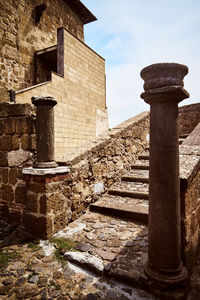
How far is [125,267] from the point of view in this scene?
2.01 meters

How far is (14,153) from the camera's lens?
305 centimetres

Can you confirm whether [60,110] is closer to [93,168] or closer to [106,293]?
[93,168]

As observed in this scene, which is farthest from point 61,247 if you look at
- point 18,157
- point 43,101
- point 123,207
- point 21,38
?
point 21,38

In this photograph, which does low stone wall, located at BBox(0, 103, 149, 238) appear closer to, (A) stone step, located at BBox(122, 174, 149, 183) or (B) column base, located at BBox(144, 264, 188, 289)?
(A) stone step, located at BBox(122, 174, 149, 183)

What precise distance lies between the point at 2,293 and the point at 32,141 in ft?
6.09

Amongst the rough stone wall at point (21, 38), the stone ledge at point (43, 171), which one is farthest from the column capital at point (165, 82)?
the rough stone wall at point (21, 38)

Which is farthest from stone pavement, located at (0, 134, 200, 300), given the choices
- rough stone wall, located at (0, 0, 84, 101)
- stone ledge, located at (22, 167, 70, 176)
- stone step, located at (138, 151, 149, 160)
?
rough stone wall, located at (0, 0, 84, 101)

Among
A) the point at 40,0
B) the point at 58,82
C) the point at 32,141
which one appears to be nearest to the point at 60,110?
the point at 58,82

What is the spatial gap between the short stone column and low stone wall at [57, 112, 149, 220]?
1651 millimetres

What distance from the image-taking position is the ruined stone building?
6.84 metres

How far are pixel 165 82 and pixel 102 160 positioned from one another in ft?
7.80

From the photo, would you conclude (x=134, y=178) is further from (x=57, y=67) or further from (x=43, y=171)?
(x=57, y=67)

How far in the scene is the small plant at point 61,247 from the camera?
2240 mm

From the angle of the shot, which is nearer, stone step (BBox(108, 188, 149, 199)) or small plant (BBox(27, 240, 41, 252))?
small plant (BBox(27, 240, 41, 252))
